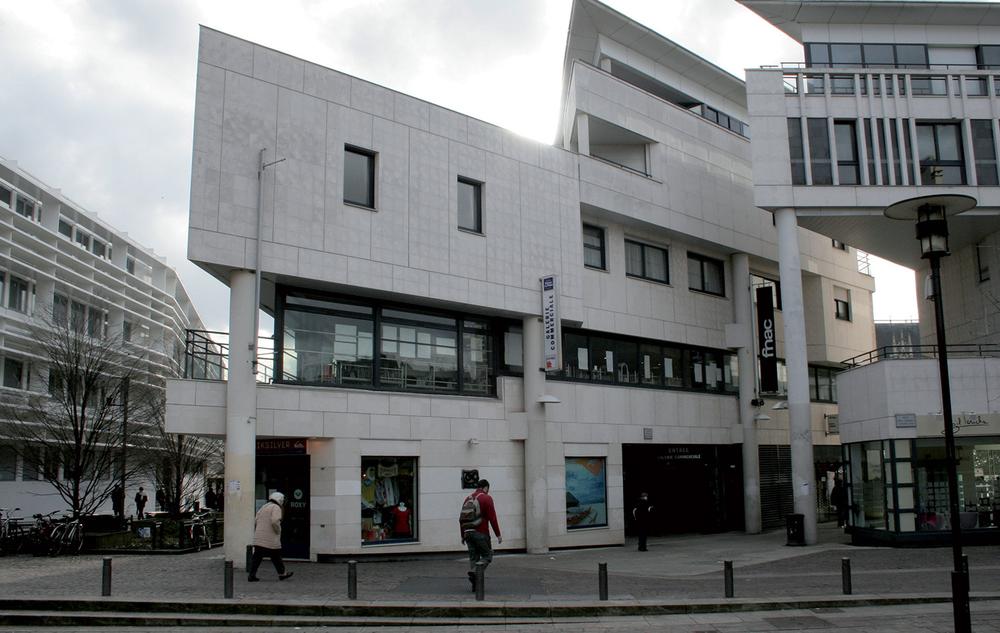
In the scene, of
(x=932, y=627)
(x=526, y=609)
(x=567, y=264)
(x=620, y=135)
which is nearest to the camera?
(x=932, y=627)

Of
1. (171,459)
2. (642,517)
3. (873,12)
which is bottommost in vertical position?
(642,517)

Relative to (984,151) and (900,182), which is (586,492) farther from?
(984,151)

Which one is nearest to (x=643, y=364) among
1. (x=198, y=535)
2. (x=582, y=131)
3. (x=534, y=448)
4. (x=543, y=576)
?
(x=534, y=448)

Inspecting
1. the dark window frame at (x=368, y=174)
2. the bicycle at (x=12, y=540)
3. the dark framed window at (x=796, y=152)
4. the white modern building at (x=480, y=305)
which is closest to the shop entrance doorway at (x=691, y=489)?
the white modern building at (x=480, y=305)

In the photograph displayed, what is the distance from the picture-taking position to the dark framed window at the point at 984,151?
2669 cm

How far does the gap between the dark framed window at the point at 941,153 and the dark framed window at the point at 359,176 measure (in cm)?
1678

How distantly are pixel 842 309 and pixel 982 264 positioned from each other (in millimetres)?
8819

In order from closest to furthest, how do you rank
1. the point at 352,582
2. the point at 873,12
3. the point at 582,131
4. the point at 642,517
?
the point at 352,582
the point at 642,517
the point at 582,131
the point at 873,12

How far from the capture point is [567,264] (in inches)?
993

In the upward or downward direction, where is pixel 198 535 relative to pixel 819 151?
downward

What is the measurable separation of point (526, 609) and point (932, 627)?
578 cm

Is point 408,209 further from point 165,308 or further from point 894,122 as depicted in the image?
point 165,308

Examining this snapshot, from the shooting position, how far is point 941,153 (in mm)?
27031

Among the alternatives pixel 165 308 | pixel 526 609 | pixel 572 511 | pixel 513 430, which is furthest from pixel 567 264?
pixel 165 308
